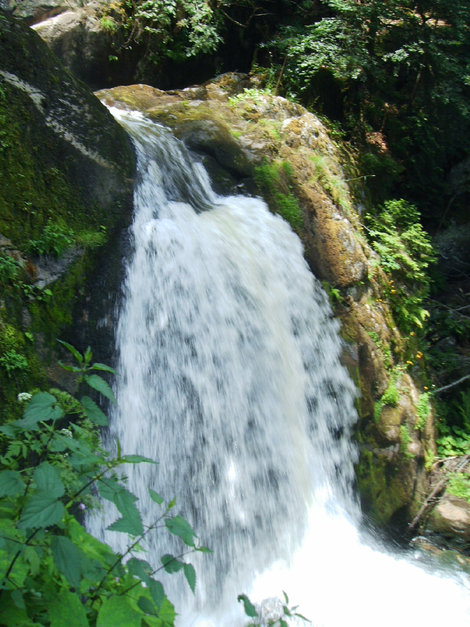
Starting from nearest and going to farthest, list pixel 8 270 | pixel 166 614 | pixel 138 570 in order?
pixel 138 570, pixel 166 614, pixel 8 270

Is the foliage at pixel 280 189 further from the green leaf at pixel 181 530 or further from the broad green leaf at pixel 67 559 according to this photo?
the broad green leaf at pixel 67 559

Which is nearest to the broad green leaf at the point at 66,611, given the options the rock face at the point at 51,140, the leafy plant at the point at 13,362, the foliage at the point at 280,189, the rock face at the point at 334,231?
the leafy plant at the point at 13,362

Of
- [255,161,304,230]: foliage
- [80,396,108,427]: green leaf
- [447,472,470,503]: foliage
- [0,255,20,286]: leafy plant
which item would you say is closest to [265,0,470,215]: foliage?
[255,161,304,230]: foliage

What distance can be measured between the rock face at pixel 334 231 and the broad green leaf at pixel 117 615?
474 cm

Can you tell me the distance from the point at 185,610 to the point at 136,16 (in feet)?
28.8

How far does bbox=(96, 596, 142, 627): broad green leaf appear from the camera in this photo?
56.4 inches

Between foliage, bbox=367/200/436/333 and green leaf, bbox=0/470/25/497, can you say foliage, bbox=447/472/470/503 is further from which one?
green leaf, bbox=0/470/25/497

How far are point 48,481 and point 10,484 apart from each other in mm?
123

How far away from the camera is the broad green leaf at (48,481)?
1354 mm

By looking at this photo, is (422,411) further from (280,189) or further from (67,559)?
(67,559)

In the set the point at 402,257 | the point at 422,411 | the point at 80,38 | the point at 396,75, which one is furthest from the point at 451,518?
the point at 80,38

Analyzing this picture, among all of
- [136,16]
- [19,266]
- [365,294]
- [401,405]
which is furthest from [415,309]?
[136,16]

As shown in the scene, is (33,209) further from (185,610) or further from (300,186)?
(300,186)

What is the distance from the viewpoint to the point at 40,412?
4.91 feet
